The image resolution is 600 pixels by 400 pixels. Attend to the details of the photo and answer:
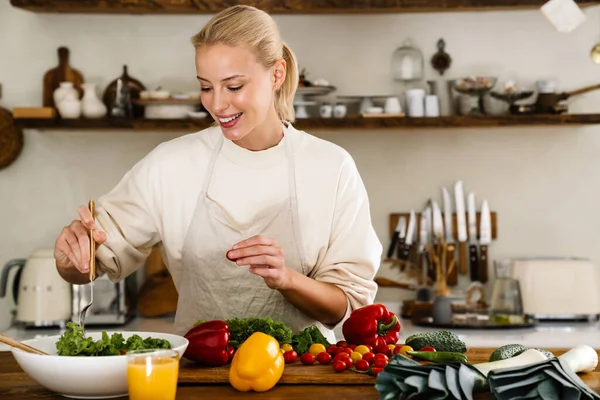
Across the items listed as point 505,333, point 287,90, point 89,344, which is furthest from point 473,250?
point 89,344

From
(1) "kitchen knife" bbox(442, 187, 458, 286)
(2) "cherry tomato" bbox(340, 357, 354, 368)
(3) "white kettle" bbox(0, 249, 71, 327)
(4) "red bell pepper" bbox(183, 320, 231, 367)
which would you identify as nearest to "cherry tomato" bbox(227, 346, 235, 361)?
(4) "red bell pepper" bbox(183, 320, 231, 367)

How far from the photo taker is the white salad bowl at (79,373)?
161 cm

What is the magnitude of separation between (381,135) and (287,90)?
5.50ft

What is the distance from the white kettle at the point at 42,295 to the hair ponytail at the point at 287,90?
1632 millimetres

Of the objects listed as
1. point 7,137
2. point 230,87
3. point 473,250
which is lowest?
point 473,250

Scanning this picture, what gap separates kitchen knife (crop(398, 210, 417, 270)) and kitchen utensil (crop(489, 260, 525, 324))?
43 centimetres

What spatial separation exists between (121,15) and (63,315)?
4.59 ft

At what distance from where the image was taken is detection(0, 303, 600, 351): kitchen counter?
3471 mm

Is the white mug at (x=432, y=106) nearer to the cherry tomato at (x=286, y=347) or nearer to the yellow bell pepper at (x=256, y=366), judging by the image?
the cherry tomato at (x=286, y=347)

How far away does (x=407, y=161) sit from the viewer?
4133 mm

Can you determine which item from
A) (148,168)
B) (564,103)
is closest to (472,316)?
(564,103)

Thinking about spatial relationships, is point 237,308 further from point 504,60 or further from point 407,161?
point 504,60

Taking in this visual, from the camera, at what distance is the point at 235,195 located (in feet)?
8.16

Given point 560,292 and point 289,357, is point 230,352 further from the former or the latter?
point 560,292
